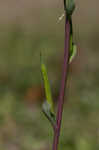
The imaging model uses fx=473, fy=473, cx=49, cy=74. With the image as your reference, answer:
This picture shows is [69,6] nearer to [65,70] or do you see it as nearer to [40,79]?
[65,70]

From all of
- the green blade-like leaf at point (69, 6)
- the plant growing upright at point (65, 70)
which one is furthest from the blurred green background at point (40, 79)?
the green blade-like leaf at point (69, 6)

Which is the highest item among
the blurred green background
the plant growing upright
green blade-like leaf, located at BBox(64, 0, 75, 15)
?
green blade-like leaf, located at BBox(64, 0, 75, 15)

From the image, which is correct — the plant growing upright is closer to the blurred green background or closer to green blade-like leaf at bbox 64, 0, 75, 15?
green blade-like leaf at bbox 64, 0, 75, 15

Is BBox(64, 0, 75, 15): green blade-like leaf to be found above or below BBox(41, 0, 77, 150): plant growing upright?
above

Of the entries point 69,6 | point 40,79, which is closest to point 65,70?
point 69,6

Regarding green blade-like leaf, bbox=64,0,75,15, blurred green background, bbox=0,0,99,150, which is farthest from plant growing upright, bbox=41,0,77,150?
blurred green background, bbox=0,0,99,150

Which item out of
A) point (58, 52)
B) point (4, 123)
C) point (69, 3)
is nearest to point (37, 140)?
point (4, 123)

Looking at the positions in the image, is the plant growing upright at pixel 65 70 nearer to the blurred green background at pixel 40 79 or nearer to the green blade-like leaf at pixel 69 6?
the green blade-like leaf at pixel 69 6

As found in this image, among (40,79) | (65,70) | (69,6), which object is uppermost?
(69,6)

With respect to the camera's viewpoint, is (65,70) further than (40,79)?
No
